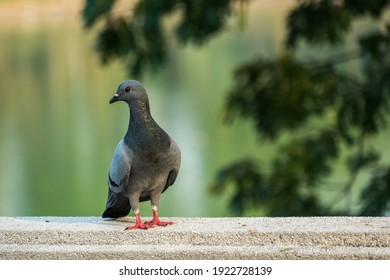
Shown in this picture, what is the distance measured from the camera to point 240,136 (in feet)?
39.0

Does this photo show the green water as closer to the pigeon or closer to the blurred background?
the blurred background

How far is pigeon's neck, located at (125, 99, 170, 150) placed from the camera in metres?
2.28

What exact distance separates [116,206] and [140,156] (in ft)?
0.76

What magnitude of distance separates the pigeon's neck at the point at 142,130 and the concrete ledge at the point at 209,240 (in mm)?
222

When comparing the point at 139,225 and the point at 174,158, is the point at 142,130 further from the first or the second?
the point at 139,225

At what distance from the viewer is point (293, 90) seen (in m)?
5.21

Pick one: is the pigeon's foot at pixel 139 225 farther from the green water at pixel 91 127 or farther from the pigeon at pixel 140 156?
the green water at pixel 91 127

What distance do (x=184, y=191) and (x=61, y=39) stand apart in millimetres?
21083

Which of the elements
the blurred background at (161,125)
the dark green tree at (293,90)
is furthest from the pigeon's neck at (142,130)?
the dark green tree at (293,90)

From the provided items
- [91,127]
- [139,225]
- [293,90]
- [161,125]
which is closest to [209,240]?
[139,225]

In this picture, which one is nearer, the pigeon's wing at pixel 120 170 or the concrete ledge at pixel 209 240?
the concrete ledge at pixel 209 240

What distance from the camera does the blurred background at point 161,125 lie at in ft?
17.8

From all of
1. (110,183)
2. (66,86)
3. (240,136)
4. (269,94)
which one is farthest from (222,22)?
(66,86)
